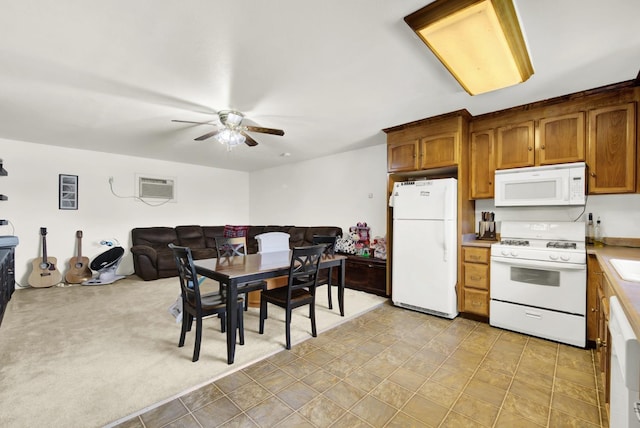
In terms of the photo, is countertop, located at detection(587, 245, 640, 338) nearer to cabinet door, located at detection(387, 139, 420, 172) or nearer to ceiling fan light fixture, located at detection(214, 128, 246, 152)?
cabinet door, located at detection(387, 139, 420, 172)

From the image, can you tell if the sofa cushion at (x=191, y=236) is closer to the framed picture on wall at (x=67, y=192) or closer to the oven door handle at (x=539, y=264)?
the framed picture on wall at (x=67, y=192)

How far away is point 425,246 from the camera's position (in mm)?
3289

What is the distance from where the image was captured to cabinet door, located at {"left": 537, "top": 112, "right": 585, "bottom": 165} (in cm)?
270

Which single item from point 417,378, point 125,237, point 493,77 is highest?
point 493,77

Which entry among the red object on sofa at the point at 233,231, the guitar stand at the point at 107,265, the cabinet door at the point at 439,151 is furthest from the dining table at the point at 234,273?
the red object on sofa at the point at 233,231

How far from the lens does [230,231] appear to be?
20.6 feet

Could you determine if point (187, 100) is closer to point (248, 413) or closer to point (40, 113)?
point (40, 113)

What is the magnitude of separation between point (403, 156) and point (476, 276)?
65.1 inches

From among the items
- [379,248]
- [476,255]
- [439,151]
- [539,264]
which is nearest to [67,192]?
[379,248]

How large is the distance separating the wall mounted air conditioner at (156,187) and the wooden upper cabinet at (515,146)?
579 centimetres

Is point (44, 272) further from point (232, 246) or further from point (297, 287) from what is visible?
point (297, 287)

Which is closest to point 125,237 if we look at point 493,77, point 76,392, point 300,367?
point 76,392

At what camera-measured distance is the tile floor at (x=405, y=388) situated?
64.2 inches

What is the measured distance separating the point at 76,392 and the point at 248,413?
1.18m
